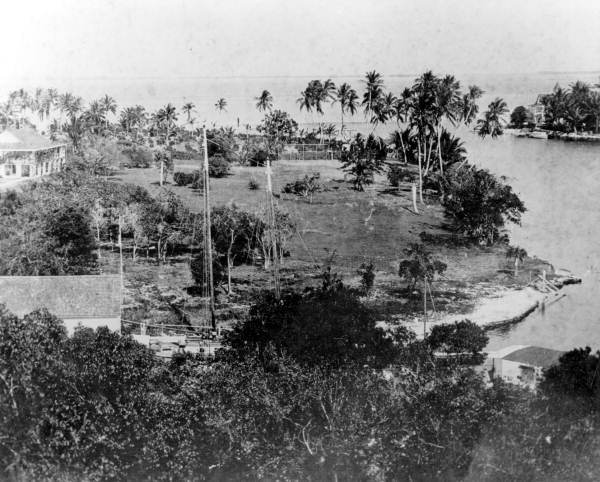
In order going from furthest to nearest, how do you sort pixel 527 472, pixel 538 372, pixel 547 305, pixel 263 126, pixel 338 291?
pixel 263 126 → pixel 547 305 → pixel 338 291 → pixel 538 372 → pixel 527 472

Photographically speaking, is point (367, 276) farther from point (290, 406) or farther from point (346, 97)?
point (290, 406)

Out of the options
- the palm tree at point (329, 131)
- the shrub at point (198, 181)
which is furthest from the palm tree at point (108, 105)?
the palm tree at point (329, 131)

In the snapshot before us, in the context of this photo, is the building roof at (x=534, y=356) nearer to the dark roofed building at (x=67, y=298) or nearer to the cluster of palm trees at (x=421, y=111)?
the dark roofed building at (x=67, y=298)

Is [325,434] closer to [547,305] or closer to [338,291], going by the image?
[338,291]

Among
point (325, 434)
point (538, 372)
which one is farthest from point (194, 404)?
point (538, 372)

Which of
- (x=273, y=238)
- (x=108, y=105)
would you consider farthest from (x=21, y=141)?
(x=273, y=238)

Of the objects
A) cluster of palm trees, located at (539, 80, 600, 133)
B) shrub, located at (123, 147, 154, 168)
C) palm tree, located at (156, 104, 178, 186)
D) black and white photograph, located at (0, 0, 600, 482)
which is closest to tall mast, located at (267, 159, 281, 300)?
black and white photograph, located at (0, 0, 600, 482)
